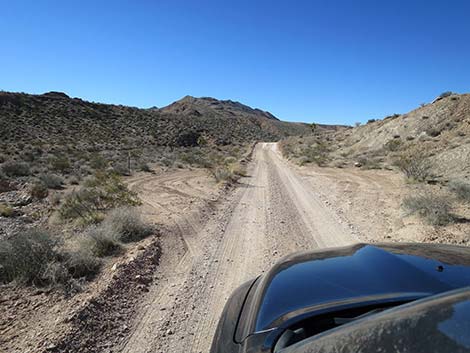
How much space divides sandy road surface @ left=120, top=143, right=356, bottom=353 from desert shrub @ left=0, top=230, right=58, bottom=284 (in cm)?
190

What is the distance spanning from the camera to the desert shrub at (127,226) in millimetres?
7242

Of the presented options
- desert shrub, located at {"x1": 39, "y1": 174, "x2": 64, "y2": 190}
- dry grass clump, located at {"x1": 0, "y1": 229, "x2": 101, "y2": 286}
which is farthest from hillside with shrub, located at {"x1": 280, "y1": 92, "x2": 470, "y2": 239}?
desert shrub, located at {"x1": 39, "y1": 174, "x2": 64, "y2": 190}

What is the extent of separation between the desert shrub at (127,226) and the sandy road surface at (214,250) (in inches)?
25.9

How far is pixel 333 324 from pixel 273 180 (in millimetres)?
15421

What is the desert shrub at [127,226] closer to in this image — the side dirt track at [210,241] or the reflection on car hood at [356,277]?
the side dirt track at [210,241]

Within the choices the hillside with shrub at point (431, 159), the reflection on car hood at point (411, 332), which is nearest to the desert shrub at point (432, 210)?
the hillside with shrub at point (431, 159)

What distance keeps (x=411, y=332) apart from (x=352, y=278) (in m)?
1.11

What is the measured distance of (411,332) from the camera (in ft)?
4.09

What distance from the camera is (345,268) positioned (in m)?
2.54

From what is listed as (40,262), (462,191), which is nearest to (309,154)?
(462,191)

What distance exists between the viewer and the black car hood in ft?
6.72

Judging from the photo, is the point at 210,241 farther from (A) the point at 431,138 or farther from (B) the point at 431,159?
(A) the point at 431,138

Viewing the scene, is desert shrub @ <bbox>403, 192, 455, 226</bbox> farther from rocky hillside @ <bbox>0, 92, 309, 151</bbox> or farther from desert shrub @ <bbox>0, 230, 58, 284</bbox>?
rocky hillside @ <bbox>0, 92, 309, 151</bbox>

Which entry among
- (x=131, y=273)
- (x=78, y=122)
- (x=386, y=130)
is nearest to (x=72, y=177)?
(x=131, y=273)
